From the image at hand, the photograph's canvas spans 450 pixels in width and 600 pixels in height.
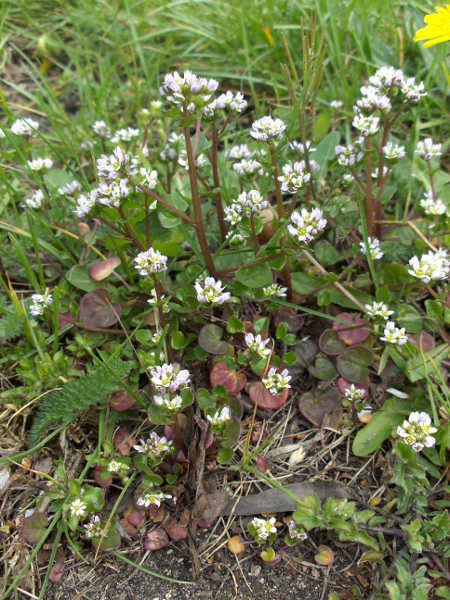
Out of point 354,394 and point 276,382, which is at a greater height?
point 276,382

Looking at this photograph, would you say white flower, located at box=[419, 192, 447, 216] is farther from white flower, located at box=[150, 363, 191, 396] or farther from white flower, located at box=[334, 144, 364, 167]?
white flower, located at box=[150, 363, 191, 396]

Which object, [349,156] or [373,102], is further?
[349,156]

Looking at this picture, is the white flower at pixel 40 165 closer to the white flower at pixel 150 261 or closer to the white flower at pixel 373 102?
the white flower at pixel 150 261

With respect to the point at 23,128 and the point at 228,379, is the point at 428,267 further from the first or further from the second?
the point at 23,128

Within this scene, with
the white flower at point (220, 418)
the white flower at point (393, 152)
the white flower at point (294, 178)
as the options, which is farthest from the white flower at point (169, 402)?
the white flower at point (393, 152)

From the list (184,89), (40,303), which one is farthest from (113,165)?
(40,303)

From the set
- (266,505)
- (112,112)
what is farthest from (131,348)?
(112,112)

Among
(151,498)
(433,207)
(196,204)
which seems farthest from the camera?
(433,207)
